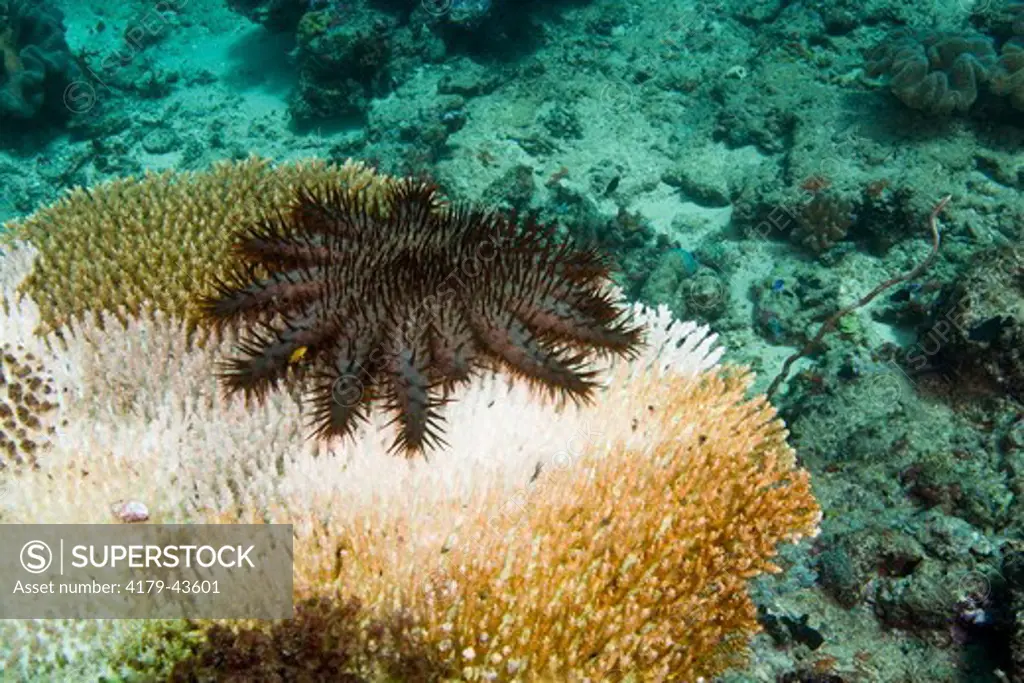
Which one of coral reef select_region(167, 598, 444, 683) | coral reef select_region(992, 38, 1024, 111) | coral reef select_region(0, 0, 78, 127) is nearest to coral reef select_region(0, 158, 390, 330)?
coral reef select_region(167, 598, 444, 683)

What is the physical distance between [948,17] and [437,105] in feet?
30.3

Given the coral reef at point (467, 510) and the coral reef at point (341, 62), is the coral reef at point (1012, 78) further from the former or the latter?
the coral reef at point (341, 62)

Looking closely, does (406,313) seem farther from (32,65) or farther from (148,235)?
(32,65)

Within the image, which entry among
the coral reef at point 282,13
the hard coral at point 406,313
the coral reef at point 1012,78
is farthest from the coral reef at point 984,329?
the coral reef at point 282,13

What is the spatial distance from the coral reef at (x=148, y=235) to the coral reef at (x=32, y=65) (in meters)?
10.2

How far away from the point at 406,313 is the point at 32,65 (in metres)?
14.3

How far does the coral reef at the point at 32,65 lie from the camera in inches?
507

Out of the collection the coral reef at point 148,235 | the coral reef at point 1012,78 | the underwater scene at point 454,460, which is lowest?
the underwater scene at point 454,460

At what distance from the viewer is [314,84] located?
1283 centimetres

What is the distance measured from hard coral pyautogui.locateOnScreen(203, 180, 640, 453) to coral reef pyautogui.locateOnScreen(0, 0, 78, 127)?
12991 millimetres

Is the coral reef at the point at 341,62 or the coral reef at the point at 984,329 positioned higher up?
the coral reef at the point at 341,62

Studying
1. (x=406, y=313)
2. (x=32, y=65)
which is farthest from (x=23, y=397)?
(x=32, y=65)

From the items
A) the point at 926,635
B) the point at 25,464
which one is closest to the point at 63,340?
the point at 25,464

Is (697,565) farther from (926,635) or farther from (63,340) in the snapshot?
(63,340)
